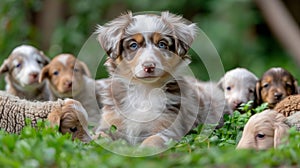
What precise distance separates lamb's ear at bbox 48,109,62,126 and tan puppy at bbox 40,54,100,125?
2.24 meters

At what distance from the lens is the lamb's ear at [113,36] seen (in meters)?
8.72

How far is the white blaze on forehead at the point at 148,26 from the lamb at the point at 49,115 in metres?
1.15

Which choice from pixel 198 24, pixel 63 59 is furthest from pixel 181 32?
pixel 198 24

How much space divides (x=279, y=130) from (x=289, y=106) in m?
Answer: 1.40

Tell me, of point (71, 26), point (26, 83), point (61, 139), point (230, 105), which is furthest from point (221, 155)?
point (71, 26)

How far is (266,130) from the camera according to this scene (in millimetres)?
8117

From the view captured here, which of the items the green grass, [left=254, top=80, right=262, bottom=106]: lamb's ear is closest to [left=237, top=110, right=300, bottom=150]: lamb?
the green grass

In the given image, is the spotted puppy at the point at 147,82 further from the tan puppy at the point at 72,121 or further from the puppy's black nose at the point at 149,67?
the tan puppy at the point at 72,121

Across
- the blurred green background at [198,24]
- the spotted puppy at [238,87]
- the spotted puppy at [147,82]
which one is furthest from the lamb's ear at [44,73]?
the blurred green background at [198,24]

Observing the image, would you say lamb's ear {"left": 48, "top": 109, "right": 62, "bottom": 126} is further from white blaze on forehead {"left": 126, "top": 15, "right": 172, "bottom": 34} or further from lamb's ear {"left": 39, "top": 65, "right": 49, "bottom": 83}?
lamb's ear {"left": 39, "top": 65, "right": 49, "bottom": 83}

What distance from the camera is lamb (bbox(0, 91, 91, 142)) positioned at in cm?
874

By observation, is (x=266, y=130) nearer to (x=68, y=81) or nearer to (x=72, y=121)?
(x=72, y=121)

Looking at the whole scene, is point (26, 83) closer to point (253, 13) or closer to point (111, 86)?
point (111, 86)

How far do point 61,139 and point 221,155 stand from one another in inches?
57.6
